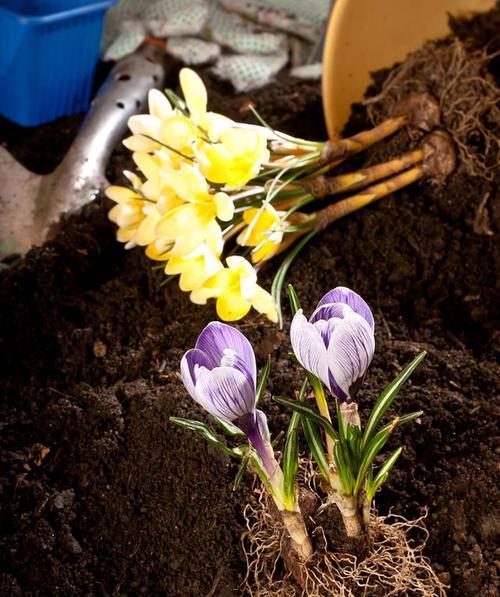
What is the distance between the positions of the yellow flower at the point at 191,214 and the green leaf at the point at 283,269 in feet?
0.66

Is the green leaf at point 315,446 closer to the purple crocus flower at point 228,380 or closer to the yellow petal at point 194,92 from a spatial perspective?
the purple crocus flower at point 228,380

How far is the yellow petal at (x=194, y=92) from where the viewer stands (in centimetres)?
122

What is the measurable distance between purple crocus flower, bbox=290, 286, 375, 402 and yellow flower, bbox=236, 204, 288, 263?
15.9 inches

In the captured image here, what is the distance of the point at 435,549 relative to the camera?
107cm

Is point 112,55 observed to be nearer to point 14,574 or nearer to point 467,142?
point 467,142

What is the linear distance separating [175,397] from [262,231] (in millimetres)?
308

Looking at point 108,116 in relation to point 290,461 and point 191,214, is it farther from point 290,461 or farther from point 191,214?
point 290,461

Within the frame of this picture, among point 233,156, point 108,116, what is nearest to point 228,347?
point 233,156

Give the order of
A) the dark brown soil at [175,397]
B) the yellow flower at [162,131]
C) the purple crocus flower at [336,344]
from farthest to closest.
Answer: the yellow flower at [162,131] → the dark brown soil at [175,397] → the purple crocus flower at [336,344]

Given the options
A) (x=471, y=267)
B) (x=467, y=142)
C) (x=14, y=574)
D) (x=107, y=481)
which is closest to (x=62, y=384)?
(x=107, y=481)

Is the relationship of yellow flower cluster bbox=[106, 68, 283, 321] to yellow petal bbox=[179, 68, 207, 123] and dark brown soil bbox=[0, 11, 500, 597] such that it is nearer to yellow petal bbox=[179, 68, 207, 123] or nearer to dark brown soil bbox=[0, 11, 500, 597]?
yellow petal bbox=[179, 68, 207, 123]

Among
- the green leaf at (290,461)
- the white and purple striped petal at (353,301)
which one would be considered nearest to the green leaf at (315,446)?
the green leaf at (290,461)

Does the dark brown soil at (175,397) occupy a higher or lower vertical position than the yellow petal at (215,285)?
lower

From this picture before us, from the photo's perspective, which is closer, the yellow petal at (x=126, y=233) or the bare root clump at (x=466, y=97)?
the yellow petal at (x=126, y=233)
